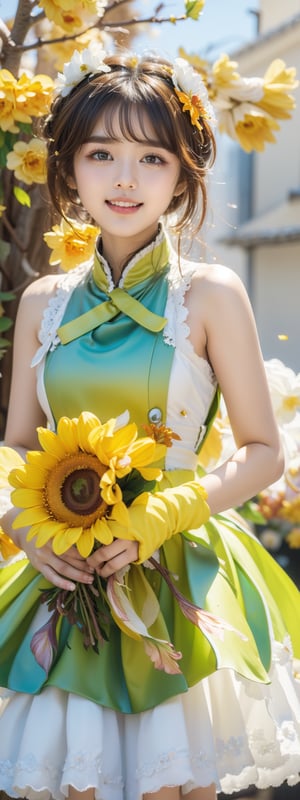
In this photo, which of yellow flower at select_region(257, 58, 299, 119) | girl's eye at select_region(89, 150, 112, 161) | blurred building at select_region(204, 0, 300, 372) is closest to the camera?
girl's eye at select_region(89, 150, 112, 161)

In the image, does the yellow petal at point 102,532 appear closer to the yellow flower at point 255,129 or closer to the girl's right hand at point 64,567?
the girl's right hand at point 64,567

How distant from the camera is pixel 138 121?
173cm

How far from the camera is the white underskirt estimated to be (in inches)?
59.1

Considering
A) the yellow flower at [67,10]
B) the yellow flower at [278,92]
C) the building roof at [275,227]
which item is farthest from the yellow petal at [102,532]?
the building roof at [275,227]

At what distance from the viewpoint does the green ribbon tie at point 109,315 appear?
181 centimetres

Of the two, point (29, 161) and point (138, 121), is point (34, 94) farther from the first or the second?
point (138, 121)

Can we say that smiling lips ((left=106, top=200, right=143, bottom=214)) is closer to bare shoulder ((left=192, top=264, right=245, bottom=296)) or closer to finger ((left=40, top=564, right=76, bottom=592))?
bare shoulder ((left=192, top=264, right=245, bottom=296))

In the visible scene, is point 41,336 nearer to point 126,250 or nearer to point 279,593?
point 126,250

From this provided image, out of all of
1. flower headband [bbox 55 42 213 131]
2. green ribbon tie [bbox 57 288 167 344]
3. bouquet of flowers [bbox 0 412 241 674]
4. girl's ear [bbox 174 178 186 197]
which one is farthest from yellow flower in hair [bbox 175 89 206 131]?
bouquet of flowers [bbox 0 412 241 674]

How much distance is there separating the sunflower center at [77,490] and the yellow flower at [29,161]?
2.81ft

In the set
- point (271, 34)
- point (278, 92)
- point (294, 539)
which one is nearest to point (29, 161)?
point (278, 92)

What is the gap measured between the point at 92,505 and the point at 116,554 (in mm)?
100

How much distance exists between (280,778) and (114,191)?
1.08 m

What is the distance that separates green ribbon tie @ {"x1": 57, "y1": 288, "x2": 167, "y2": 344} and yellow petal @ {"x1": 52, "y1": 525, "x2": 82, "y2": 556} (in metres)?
0.50
